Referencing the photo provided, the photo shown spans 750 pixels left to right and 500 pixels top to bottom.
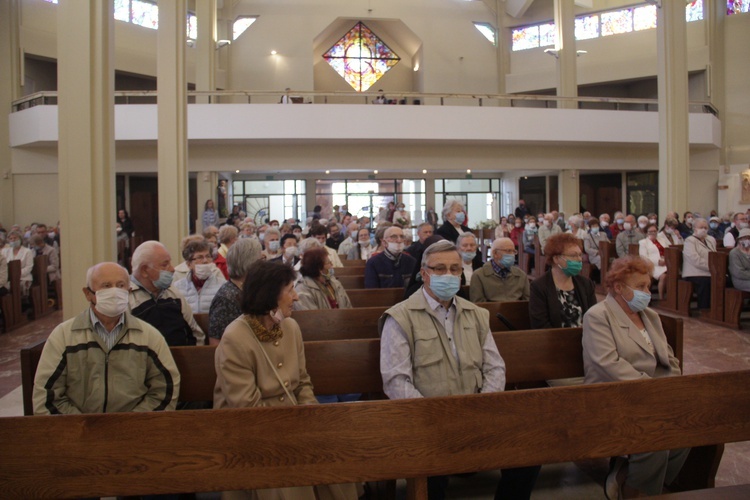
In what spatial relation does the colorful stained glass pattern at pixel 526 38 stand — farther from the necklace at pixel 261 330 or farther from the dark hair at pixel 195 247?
the necklace at pixel 261 330

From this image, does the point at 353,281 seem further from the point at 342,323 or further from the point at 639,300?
the point at 639,300

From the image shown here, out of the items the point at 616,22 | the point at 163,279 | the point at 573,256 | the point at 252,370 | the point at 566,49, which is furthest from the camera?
the point at 616,22

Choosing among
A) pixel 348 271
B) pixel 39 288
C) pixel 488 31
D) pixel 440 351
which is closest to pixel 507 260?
pixel 440 351

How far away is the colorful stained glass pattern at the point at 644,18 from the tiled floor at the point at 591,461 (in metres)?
16.1

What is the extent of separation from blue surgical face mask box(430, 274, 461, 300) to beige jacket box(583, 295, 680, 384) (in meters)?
0.80

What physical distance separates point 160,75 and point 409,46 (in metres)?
16.1

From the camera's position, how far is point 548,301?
3967 millimetres

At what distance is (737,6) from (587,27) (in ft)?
14.8

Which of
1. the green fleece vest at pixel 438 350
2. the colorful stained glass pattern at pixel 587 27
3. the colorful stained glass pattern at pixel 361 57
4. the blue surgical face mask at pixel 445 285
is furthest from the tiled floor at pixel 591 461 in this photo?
the colorful stained glass pattern at pixel 361 57

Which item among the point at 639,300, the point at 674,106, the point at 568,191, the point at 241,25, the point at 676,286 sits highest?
the point at 241,25

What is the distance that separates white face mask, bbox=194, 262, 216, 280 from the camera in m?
4.35

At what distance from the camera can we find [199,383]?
10.4ft

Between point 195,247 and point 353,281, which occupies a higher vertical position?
point 195,247

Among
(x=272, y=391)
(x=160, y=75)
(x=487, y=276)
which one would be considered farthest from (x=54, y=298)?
(x=272, y=391)
